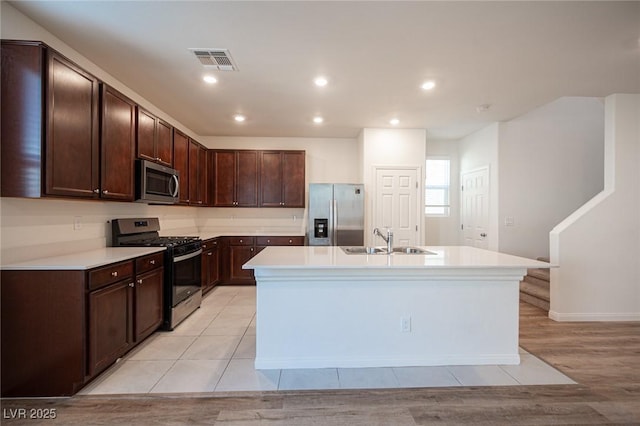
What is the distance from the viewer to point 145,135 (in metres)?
3.27

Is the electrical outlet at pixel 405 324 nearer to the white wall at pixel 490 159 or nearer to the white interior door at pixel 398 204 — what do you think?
the white interior door at pixel 398 204

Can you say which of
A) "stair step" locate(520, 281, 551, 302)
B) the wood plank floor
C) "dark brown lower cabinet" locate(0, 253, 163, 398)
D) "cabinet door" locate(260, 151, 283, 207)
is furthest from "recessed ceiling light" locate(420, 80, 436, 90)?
"dark brown lower cabinet" locate(0, 253, 163, 398)

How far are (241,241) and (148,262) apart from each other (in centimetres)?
221

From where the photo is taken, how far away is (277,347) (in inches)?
96.3

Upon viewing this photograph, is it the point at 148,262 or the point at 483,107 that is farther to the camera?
the point at 483,107

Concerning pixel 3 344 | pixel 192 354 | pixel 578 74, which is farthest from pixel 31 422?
pixel 578 74

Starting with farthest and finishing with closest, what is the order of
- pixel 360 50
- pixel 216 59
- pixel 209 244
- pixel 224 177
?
pixel 224 177 → pixel 209 244 → pixel 216 59 → pixel 360 50

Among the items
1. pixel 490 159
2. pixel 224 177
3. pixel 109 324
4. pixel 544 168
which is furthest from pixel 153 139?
pixel 544 168

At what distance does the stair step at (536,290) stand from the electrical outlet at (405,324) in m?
2.51

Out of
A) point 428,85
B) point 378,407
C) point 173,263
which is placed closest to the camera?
point 378,407

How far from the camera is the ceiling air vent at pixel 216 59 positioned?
2.64 metres

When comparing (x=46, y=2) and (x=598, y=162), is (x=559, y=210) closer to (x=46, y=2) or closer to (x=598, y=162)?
(x=598, y=162)

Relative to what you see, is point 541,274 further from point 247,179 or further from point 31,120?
point 31,120

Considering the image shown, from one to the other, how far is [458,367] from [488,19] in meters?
2.68
